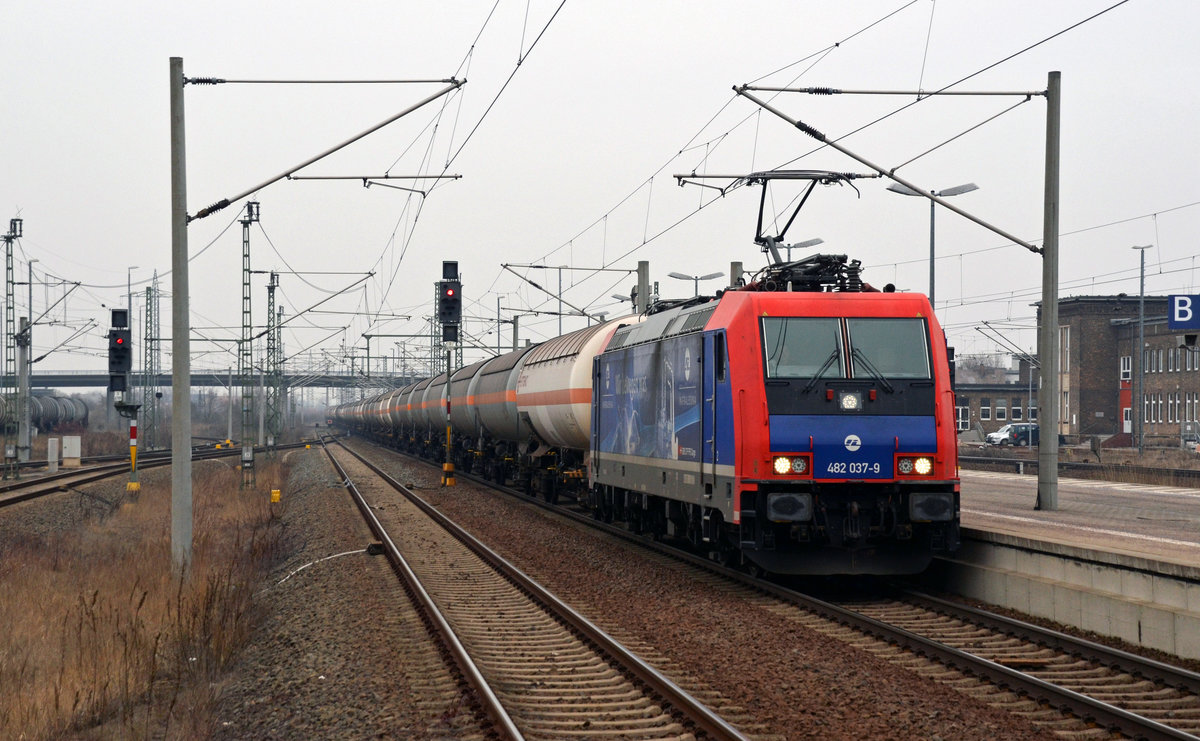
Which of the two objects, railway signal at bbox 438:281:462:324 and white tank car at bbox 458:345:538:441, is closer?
railway signal at bbox 438:281:462:324

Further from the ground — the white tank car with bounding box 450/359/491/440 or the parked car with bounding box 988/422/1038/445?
the white tank car with bounding box 450/359/491/440

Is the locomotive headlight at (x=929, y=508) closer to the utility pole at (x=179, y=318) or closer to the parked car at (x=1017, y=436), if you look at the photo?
the utility pole at (x=179, y=318)

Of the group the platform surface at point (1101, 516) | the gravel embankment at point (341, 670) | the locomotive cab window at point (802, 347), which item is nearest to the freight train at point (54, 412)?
the platform surface at point (1101, 516)

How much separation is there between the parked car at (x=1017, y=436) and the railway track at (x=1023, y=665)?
52.0m

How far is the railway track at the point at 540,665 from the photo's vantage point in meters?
7.65

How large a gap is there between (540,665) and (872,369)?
521 centimetres

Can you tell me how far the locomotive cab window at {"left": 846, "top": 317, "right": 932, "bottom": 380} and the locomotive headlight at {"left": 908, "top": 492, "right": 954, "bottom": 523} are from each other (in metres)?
1.34

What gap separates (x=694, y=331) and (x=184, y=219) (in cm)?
698

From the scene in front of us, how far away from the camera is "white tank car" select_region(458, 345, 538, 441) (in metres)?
30.1

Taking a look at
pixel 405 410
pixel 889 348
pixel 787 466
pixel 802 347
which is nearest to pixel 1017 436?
pixel 405 410

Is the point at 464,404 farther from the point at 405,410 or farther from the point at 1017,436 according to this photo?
the point at 1017,436

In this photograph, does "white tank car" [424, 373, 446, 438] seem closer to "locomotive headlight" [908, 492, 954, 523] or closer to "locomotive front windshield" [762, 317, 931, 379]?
"locomotive front windshield" [762, 317, 931, 379]

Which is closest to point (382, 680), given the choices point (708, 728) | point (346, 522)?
point (708, 728)

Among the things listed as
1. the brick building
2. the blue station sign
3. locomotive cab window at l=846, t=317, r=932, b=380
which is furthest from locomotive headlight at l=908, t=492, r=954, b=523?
the brick building
